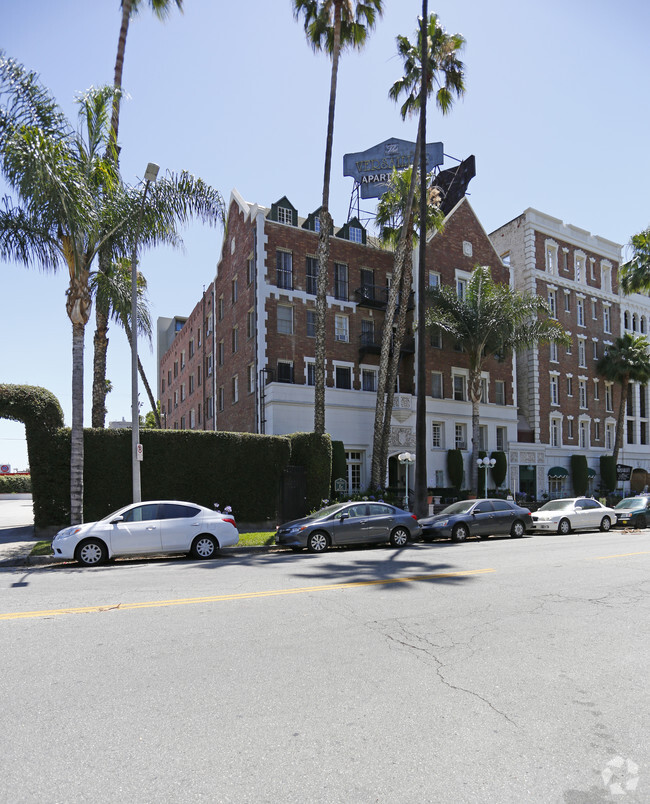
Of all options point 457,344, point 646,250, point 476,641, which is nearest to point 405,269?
point 457,344

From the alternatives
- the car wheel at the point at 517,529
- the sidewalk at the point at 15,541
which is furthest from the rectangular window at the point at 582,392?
the sidewalk at the point at 15,541

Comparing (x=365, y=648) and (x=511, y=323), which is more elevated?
(x=511, y=323)

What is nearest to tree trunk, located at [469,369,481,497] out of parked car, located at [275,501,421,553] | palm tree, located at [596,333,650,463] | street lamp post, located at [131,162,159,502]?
palm tree, located at [596,333,650,463]

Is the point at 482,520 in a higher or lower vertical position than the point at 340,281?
lower

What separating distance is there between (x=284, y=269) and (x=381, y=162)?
11.7 meters

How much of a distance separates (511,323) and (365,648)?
26742 mm

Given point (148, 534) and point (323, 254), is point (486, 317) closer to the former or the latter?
point (323, 254)

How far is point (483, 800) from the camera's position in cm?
328

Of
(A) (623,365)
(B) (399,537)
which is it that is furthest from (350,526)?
(A) (623,365)

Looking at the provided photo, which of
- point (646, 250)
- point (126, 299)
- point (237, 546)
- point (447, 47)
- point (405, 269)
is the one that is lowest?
point (237, 546)

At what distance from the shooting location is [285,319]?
1179 inches

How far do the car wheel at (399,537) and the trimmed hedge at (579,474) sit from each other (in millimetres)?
27823

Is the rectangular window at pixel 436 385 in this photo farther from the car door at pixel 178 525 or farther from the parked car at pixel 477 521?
the car door at pixel 178 525

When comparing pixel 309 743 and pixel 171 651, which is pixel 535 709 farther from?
pixel 171 651
